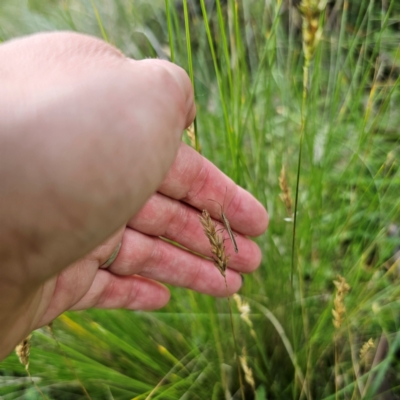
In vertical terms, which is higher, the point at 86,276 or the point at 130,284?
the point at 86,276

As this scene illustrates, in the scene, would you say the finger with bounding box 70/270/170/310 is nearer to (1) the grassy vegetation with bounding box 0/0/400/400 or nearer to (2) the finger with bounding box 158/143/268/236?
(1) the grassy vegetation with bounding box 0/0/400/400

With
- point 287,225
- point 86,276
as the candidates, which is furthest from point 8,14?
point 287,225

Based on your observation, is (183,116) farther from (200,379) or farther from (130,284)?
(200,379)

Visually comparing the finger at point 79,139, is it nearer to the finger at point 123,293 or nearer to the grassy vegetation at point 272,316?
A: the grassy vegetation at point 272,316

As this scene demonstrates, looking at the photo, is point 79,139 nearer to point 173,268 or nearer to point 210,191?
point 210,191

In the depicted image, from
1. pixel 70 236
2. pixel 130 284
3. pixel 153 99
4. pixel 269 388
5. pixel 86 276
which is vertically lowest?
pixel 269 388

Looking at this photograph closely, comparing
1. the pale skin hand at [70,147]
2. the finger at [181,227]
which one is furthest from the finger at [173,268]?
the pale skin hand at [70,147]
